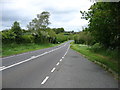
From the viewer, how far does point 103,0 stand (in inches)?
415

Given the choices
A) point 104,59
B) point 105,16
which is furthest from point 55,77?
point 104,59

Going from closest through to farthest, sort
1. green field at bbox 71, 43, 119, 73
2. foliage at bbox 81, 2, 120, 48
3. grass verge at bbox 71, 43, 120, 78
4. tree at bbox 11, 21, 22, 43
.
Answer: foliage at bbox 81, 2, 120, 48, grass verge at bbox 71, 43, 120, 78, green field at bbox 71, 43, 119, 73, tree at bbox 11, 21, 22, 43

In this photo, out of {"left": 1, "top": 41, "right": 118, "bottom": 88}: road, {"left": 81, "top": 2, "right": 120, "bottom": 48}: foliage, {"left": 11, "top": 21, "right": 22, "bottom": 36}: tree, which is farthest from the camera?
{"left": 11, "top": 21, "right": 22, "bottom": 36}: tree

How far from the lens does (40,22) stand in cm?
7300

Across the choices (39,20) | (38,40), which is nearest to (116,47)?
(38,40)

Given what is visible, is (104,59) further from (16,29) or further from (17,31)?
(16,29)

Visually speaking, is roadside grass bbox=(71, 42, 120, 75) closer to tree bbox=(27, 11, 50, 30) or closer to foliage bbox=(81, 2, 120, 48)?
foliage bbox=(81, 2, 120, 48)

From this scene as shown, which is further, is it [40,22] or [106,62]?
[40,22]

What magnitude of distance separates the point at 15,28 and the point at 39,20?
23.0 m

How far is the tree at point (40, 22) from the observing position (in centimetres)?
7189

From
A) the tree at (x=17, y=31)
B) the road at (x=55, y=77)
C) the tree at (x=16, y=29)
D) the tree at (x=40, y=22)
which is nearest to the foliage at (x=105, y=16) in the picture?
the road at (x=55, y=77)

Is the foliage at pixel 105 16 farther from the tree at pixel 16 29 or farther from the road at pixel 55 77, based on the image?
the tree at pixel 16 29

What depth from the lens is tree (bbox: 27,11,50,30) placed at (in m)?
71.9

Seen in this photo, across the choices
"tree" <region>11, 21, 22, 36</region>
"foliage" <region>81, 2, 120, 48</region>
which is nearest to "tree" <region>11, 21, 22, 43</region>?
"tree" <region>11, 21, 22, 36</region>
